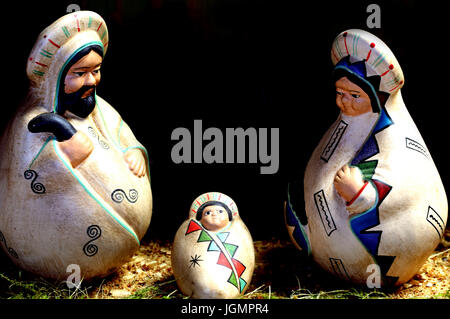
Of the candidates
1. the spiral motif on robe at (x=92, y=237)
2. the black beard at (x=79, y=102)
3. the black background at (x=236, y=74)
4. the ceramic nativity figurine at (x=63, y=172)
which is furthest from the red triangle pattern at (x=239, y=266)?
the black beard at (x=79, y=102)

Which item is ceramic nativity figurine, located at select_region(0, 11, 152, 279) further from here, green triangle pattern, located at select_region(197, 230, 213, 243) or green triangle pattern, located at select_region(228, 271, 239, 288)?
green triangle pattern, located at select_region(228, 271, 239, 288)

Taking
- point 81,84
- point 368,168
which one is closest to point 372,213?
point 368,168

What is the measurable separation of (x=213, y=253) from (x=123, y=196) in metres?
0.60

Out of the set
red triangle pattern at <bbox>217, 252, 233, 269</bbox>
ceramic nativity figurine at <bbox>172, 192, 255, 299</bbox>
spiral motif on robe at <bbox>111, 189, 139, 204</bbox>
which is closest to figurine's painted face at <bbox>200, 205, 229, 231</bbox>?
ceramic nativity figurine at <bbox>172, 192, 255, 299</bbox>

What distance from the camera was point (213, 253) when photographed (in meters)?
3.46

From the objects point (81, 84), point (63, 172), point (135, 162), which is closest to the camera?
point (63, 172)

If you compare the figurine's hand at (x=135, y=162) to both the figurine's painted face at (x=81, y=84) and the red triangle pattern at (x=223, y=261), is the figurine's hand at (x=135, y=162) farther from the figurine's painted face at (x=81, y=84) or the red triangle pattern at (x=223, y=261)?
the red triangle pattern at (x=223, y=261)

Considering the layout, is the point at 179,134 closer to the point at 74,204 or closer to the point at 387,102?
the point at 74,204

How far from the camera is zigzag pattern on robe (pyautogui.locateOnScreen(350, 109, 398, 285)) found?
344 cm

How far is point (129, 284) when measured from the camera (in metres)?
3.87

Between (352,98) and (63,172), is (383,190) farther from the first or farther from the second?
(63,172)

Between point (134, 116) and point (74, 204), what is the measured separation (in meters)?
1.25

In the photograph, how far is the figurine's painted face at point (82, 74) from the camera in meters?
3.49

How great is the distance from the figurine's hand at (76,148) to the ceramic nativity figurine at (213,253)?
2.30 feet
